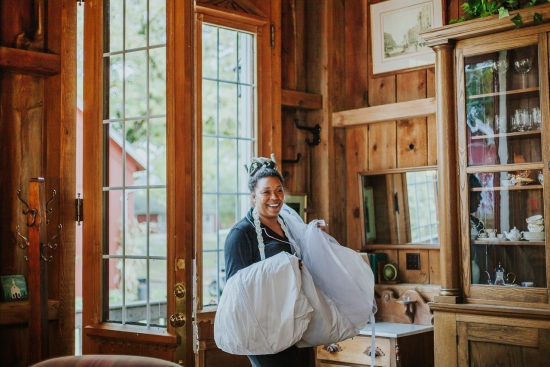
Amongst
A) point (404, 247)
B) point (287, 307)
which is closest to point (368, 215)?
point (404, 247)

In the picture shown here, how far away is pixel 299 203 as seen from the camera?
4727 millimetres

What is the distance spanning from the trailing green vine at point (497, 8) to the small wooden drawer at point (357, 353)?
1.91 metres

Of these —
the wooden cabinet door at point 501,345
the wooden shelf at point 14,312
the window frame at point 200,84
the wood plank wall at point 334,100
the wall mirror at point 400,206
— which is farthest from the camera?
the wood plank wall at point 334,100

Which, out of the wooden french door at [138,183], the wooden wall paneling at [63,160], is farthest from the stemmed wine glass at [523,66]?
the wooden wall paneling at [63,160]

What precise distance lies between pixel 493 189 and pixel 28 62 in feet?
8.36

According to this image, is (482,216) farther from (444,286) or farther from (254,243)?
(254,243)

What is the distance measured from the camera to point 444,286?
3.88 meters

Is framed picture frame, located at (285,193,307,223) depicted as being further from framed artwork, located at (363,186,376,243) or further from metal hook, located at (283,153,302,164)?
framed artwork, located at (363,186,376,243)

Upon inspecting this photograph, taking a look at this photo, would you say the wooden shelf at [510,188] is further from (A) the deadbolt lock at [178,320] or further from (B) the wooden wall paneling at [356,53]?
(A) the deadbolt lock at [178,320]

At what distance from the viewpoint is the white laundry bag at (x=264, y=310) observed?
2.89 m

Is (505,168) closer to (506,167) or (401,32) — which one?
(506,167)

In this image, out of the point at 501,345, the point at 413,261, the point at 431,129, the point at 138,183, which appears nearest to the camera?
the point at 138,183

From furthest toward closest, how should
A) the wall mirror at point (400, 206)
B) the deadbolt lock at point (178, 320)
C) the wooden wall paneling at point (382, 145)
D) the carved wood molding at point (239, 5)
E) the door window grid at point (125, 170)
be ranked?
the wooden wall paneling at point (382, 145) < the wall mirror at point (400, 206) < the carved wood molding at point (239, 5) < the door window grid at point (125, 170) < the deadbolt lock at point (178, 320)

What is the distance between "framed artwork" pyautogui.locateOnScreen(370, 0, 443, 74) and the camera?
444cm
